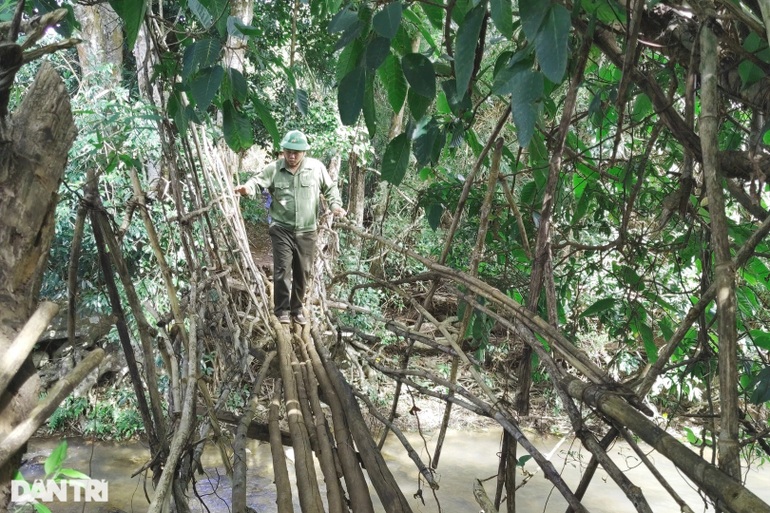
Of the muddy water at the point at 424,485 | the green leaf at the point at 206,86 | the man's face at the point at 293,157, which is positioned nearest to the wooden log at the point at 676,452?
the green leaf at the point at 206,86

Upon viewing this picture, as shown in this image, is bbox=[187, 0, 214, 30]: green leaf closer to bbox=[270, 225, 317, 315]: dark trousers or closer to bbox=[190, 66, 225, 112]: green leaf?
bbox=[190, 66, 225, 112]: green leaf

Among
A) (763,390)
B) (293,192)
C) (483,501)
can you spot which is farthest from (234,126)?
(293,192)

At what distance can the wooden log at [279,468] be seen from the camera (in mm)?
1313

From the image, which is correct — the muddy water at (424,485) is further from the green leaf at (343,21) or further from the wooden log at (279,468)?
the green leaf at (343,21)

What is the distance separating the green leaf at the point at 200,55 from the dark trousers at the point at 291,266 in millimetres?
2235

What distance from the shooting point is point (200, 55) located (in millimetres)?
1087

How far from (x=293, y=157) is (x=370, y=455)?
2.18 metres

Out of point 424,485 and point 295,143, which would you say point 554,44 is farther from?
point 424,485

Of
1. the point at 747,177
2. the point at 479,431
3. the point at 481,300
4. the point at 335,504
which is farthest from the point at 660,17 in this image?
the point at 479,431

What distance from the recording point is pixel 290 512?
1286 millimetres

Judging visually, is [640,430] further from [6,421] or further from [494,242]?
[494,242]

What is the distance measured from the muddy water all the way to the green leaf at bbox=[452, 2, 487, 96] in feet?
10.9

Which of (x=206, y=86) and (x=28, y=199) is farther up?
(x=206, y=86)

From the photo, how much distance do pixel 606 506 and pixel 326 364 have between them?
2.81m
